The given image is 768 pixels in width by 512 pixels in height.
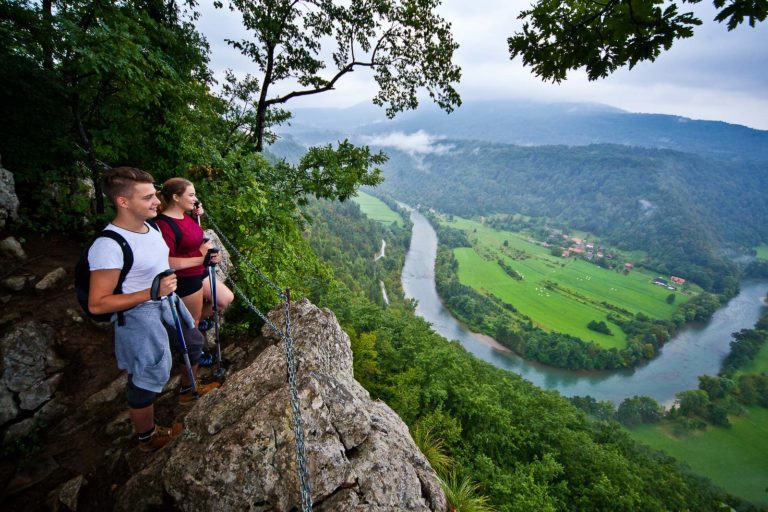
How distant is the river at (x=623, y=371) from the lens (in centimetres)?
4809

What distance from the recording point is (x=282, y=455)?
105 inches

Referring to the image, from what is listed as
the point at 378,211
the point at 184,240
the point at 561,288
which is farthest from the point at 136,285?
the point at 378,211

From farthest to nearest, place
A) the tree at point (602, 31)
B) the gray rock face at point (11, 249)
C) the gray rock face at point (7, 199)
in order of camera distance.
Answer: the gray rock face at point (7, 199)
the gray rock face at point (11, 249)
the tree at point (602, 31)

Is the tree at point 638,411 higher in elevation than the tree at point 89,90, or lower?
lower

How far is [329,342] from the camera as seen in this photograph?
4.39 meters

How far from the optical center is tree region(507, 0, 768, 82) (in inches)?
87.5

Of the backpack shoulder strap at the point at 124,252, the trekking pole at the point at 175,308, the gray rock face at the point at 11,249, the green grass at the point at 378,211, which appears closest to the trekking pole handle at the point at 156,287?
the trekking pole at the point at 175,308

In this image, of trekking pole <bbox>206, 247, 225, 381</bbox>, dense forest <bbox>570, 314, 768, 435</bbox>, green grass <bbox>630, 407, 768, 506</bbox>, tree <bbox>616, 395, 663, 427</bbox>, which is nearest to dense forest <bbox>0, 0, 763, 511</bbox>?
trekking pole <bbox>206, 247, 225, 381</bbox>

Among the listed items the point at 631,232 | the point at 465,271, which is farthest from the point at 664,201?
the point at 465,271

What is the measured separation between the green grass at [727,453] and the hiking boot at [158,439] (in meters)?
52.1

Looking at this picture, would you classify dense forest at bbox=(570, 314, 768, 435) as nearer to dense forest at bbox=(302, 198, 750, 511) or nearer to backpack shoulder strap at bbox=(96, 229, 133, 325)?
dense forest at bbox=(302, 198, 750, 511)

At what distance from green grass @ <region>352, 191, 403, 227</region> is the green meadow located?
34024 millimetres

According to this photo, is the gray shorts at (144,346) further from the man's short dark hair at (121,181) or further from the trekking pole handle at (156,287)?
the man's short dark hair at (121,181)

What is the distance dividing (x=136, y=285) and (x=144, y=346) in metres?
0.57
